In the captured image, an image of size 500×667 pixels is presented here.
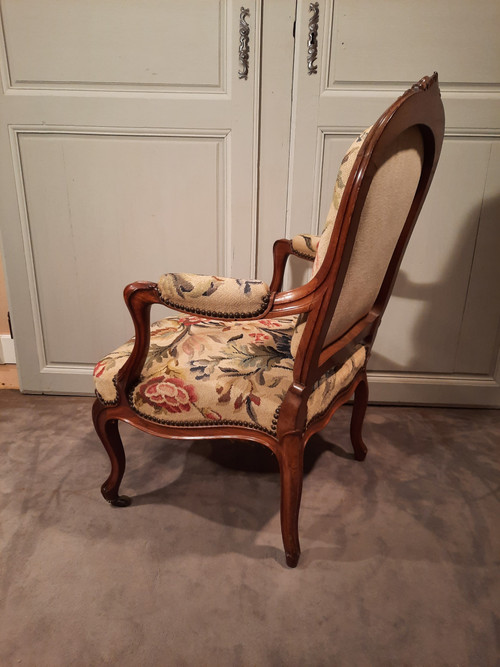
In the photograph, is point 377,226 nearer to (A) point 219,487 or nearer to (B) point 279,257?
(B) point 279,257

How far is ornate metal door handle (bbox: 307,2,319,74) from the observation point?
54.7 inches

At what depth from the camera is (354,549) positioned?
1.14m

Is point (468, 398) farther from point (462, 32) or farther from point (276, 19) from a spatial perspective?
point (276, 19)

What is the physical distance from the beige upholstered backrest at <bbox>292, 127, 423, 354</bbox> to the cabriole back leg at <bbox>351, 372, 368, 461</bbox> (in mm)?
462

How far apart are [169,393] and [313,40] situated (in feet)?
4.02

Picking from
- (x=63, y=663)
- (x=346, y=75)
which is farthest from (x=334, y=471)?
(x=346, y=75)

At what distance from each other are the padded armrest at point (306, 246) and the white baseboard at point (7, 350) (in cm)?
142

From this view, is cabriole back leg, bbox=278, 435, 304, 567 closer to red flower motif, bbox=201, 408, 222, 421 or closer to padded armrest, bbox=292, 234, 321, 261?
red flower motif, bbox=201, 408, 222, 421

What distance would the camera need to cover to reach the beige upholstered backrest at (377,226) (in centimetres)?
78

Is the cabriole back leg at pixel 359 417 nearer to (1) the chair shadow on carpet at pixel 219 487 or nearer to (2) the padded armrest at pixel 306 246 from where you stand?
(1) the chair shadow on carpet at pixel 219 487

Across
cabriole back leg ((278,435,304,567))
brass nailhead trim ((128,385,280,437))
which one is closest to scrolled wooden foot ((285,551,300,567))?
cabriole back leg ((278,435,304,567))

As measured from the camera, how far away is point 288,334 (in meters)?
1.23

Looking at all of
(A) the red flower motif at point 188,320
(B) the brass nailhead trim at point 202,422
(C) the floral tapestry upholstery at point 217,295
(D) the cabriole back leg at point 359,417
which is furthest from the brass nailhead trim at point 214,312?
(D) the cabriole back leg at point 359,417

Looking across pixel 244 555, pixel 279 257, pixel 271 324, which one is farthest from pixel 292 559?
pixel 279 257
